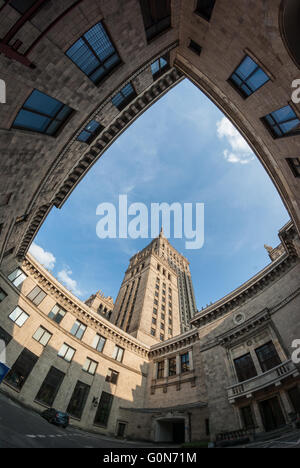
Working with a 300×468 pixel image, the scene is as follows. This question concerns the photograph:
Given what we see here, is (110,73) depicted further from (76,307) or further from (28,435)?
(76,307)

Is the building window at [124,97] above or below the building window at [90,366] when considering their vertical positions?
above

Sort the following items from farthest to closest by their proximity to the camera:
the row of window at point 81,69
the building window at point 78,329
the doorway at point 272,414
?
the building window at point 78,329 < the doorway at point 272,414 < the row of window at point 81,69

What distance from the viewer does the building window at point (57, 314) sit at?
25922 millimetres

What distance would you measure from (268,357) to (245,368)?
8.28 feet

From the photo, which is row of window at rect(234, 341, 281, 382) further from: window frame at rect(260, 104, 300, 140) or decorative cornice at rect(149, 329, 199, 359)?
window frame at rect(260, 104, 300, 140)

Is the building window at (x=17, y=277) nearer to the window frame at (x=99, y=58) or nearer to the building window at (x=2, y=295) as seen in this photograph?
the building window at (x=2, y=295)

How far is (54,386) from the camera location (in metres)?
22.9

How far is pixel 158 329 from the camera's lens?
149 ft

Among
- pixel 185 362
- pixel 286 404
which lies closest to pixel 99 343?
pixel 185 362

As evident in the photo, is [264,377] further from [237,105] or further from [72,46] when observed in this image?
[72,46]

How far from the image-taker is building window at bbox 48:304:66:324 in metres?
25.9

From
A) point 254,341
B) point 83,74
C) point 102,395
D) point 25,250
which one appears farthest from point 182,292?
point 83,74

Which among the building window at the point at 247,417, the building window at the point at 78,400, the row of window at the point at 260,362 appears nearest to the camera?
the building window at the point at 247,417

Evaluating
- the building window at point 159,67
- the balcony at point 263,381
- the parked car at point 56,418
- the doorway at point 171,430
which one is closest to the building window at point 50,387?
the parked car at point 56,418
